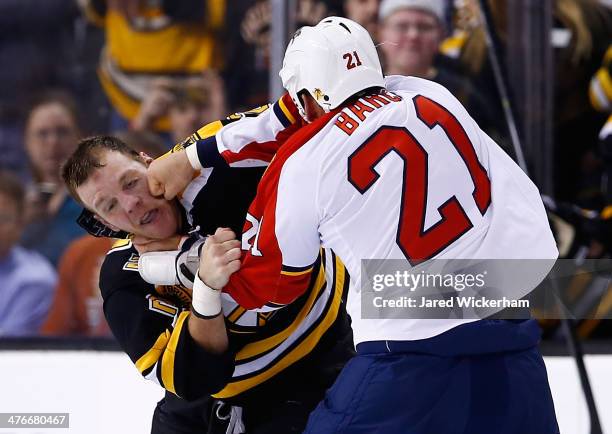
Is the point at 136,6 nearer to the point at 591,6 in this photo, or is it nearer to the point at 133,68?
the point at 133,68

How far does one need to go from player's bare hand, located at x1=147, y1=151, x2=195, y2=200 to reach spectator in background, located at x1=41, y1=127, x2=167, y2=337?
214 centimetres

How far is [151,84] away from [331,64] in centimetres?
272

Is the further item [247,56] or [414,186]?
[247,56]

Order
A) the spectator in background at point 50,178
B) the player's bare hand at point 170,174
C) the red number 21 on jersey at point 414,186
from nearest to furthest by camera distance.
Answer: the red number 21 on jersey at point 414,186 < the player's bare hand at point 170,174 < the spectator in background at point 50,178

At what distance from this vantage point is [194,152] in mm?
1897

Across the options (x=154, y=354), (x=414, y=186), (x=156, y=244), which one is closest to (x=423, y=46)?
(x=156, y=244)

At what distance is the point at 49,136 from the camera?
4.20 m

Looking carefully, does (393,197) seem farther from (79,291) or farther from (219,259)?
(79,291)

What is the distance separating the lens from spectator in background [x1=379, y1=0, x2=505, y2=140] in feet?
13.2

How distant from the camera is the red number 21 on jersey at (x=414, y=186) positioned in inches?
59.9

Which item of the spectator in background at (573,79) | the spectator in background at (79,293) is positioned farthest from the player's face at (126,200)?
the spectator in background at (573,79)

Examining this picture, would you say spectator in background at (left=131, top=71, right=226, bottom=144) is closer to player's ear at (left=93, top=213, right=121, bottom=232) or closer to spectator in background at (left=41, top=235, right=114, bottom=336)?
spectator in background at (left=41, top=235, right=114, bottom=336)

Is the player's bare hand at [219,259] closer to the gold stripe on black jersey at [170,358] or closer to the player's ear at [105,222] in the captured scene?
the gold stripe on black jersey at [170,358]

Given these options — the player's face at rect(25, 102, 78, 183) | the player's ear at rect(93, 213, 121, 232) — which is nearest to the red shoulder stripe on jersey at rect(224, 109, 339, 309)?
the player's ear at rect(93, 213, 121, 232)
